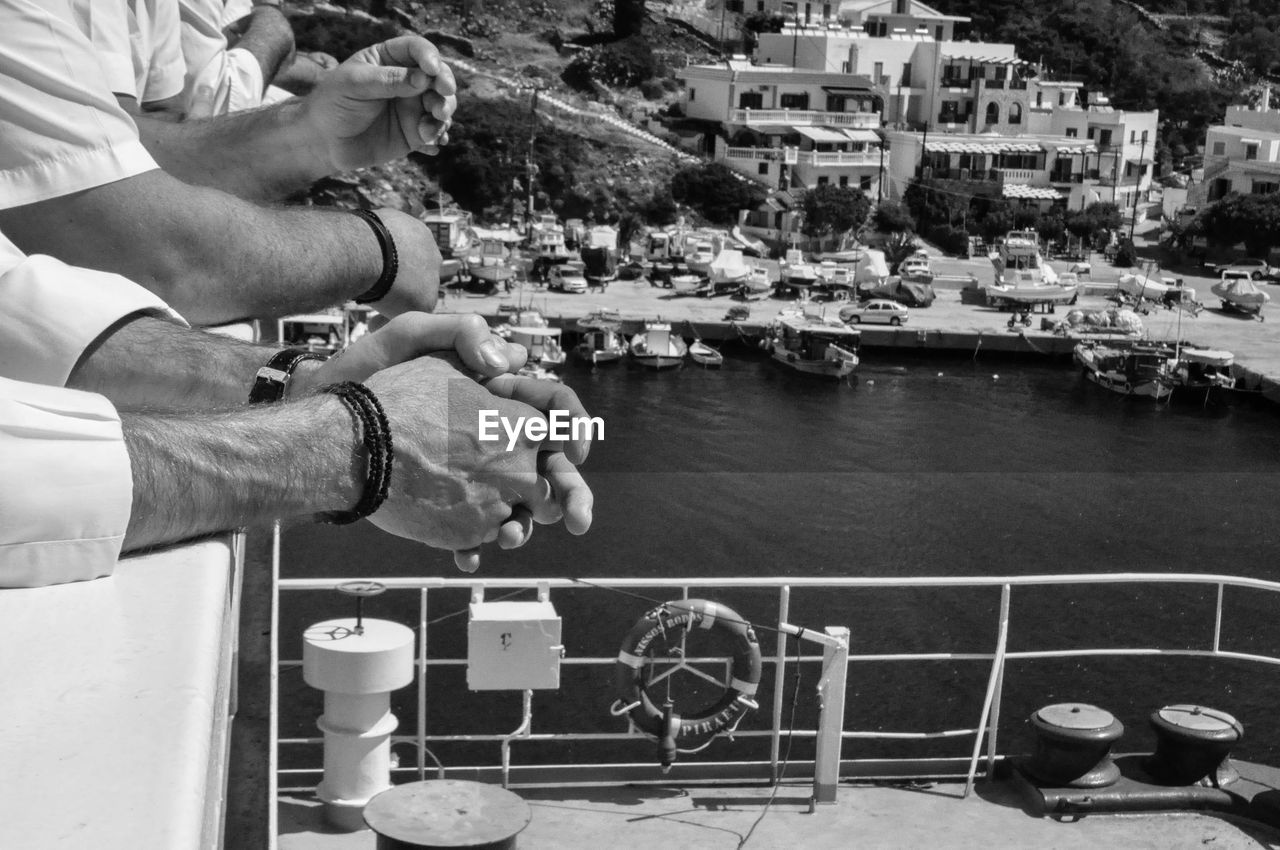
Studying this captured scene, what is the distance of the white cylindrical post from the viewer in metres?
2.40

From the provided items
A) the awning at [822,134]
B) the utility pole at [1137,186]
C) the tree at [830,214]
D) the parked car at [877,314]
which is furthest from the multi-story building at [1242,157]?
the parked car at [877,314]

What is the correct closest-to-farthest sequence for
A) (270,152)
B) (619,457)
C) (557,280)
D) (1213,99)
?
(270,152), (619,457), (557,280), (1213,99)

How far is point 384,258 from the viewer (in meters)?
1.16

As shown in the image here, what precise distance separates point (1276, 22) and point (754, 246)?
1049 inches

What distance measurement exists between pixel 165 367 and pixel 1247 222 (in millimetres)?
28111

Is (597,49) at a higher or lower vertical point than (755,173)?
higher

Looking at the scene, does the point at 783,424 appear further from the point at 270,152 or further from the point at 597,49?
the point at 597,49

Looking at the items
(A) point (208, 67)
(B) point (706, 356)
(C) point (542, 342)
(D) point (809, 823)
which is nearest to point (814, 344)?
(B) point (706, 356)

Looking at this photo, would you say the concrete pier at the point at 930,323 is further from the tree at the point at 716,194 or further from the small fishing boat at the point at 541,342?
the tree at the point at 716,194

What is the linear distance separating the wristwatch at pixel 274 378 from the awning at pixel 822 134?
29102mm

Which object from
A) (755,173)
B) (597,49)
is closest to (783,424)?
(755,173)

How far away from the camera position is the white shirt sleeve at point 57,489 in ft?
1.56

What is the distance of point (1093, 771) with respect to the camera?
A: 2764 millimetres

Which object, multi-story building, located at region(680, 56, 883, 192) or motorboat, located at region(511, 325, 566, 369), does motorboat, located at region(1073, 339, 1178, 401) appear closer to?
motorboat, located at region(511, 325, 566, 369)
